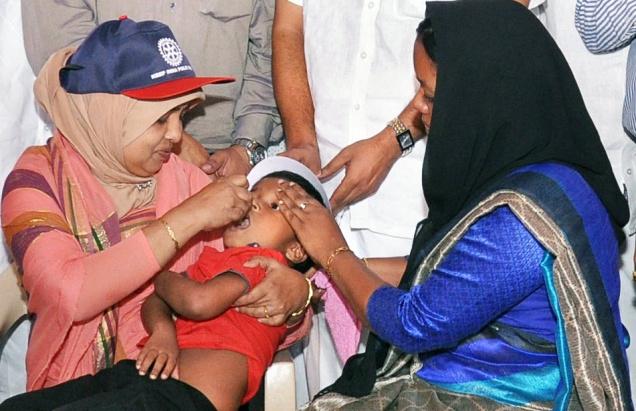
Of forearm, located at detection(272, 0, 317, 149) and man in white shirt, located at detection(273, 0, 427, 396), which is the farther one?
forearm, located at detection(272, 0, 317, 149)

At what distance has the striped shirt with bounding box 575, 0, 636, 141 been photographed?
10.3 feet

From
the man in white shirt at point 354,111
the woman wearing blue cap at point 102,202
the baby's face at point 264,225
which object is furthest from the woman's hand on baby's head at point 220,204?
the man in white shirt at point 354,111

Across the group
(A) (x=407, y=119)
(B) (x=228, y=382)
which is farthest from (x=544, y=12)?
(B) (x=228, y=382)

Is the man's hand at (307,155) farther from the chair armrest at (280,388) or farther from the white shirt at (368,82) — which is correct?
the chair armrest at (280,388)

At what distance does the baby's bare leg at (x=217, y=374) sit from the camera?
2.79 metres

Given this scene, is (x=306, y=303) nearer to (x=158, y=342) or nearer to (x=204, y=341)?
(x=204, y=341)

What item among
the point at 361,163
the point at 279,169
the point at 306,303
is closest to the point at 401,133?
the point at 361,163

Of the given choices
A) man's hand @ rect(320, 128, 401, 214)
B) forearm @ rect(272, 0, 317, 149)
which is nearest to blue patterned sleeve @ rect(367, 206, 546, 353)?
man's hand @ rect(320, 128, 401, 214)

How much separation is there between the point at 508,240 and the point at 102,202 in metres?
1.17

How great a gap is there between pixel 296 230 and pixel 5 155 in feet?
4.21

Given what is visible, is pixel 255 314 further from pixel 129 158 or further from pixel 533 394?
pixel 533 394

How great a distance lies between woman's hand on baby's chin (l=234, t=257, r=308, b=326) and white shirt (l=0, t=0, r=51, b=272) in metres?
1.08

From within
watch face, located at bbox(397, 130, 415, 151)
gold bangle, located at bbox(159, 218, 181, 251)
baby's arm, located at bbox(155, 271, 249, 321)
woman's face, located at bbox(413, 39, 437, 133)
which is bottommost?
baby's arm, located at bbox(155, 271, 249, 321)

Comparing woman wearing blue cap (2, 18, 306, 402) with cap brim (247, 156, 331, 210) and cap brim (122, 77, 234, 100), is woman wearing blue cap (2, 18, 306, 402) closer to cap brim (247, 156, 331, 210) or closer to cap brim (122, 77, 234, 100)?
cap brim (122, 77, 234, 100)
